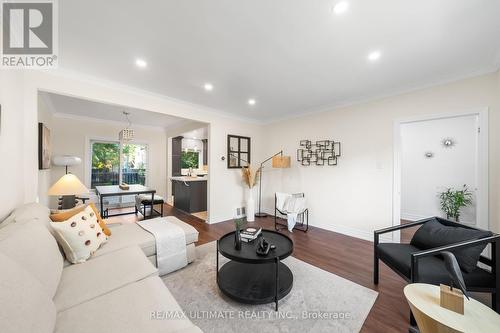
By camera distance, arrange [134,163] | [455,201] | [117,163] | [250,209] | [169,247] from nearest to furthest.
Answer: [169,247]
[455,201]
[250,209]
[117,163]
[134,163]

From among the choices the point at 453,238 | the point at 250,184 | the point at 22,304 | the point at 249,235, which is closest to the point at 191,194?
the point at 250,184

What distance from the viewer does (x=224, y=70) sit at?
2.54 metres

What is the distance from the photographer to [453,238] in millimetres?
1783

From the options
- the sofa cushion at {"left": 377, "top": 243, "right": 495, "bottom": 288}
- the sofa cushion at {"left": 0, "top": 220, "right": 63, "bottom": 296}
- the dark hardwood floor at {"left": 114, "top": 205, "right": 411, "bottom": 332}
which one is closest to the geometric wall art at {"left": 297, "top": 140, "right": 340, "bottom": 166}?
the dark hardwood floor at {"left": 114, "top": 205, "right": 411, "bottom": 332}

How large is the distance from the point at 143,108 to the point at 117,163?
3519 mm

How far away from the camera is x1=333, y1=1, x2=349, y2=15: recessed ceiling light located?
4.85ft

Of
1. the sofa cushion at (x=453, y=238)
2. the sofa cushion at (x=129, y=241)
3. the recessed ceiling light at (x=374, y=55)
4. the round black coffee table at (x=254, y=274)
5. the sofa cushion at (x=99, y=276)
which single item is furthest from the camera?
the recessed ceiling light at (x=374, y=55)

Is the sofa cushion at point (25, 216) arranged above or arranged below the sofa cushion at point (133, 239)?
above

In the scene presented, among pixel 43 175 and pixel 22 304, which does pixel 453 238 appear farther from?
pixel 43 175

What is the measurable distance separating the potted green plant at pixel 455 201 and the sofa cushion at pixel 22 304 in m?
5.85

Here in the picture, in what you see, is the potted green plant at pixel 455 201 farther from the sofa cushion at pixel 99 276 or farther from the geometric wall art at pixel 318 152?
the sofa cushion at pixel 99 276

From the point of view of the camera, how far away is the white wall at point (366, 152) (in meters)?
2.47

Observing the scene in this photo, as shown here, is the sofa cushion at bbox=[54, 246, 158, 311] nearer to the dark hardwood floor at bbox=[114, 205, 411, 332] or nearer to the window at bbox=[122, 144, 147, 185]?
the dark hardwood floor at bbox=[114, 205, 411, 332]

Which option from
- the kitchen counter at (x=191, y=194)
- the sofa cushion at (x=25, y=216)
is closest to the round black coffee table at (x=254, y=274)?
the sofa cushion at (x=25, y=216)
